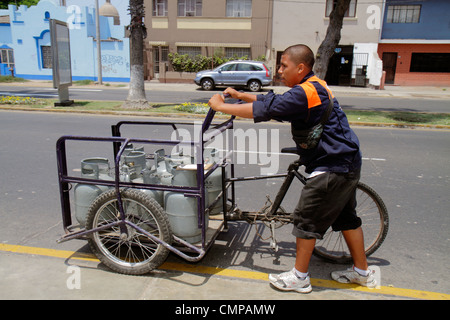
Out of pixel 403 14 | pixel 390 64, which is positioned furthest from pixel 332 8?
pixel 390 64

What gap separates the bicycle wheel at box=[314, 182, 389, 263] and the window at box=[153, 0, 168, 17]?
28511 millimetres

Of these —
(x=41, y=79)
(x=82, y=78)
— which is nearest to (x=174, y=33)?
(x=82, y=78)

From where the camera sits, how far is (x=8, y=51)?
101 feet

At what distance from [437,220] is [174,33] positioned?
27.3 meters

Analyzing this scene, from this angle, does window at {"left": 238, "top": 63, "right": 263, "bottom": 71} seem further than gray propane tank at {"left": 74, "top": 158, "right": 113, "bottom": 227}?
Yes

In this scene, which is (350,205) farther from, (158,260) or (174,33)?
(174,33)

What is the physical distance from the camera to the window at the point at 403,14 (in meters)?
27.7

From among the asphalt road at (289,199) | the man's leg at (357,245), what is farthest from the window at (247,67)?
the man's leg at (357,245)

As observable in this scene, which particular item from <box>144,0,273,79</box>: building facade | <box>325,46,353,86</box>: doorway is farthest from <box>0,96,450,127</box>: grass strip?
<box>144,0,273,79</box>: building facade

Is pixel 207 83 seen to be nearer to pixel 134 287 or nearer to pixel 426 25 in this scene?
pixel 426 25

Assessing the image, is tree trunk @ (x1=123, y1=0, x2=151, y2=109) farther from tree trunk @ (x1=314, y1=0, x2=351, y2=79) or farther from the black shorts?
the black shorts

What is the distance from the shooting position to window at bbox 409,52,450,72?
27969 millimetres

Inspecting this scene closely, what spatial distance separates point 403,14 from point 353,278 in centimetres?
2950
